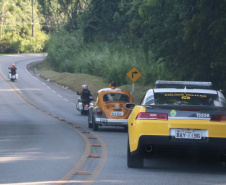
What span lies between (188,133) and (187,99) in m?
1.22

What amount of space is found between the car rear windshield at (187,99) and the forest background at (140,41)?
1113cm

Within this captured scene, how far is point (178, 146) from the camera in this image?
969cm

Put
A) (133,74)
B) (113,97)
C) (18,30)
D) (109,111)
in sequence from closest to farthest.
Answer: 1. (109,111)
2. (113,97)
3. (133,74)
4. (18,30)

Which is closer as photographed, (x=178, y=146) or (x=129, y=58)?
(x=178, y=146)

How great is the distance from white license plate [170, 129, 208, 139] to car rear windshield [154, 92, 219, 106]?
3.31 feet

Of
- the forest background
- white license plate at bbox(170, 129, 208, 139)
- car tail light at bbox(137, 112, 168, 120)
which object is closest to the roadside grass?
the forest background

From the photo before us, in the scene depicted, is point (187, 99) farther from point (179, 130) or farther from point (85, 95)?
point (85, 95)

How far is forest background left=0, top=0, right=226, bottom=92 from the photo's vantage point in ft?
76.4

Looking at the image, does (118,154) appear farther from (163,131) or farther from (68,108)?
(68,108)

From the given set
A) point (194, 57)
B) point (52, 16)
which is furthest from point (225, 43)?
point (52, 16)

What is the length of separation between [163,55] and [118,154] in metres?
15.1

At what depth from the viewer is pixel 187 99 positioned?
10.8 metres

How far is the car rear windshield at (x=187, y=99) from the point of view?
10656mm

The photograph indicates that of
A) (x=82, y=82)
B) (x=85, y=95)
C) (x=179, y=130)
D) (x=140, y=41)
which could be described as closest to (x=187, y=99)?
(x=179, y=130)
